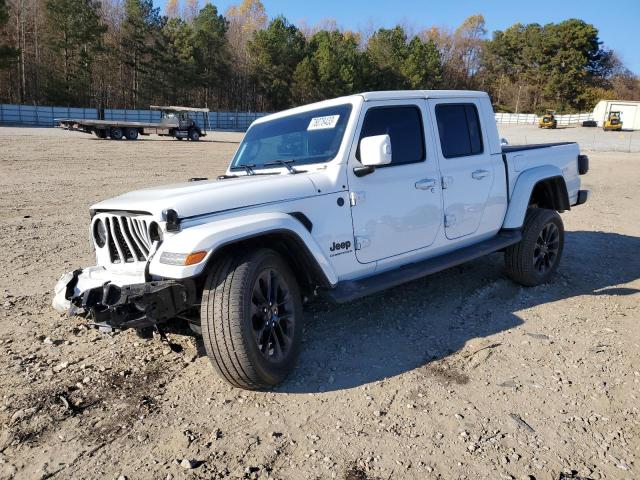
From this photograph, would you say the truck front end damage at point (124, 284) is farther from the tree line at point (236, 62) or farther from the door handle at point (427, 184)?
the tree line at point (236, 62)

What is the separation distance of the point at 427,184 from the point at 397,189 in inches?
15.4

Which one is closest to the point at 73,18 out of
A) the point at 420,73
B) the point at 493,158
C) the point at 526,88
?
the point at 420,73

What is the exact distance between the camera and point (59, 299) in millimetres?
3570

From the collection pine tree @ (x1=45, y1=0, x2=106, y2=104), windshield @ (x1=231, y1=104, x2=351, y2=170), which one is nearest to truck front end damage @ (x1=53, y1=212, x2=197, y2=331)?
windshield @ (x1=231, y1=104, x2=351, y2=170)

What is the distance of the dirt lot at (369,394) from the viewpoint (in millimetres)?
2645

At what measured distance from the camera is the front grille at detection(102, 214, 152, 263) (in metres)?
3.17

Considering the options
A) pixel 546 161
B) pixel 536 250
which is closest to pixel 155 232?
pixel 536 250

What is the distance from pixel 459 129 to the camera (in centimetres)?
481

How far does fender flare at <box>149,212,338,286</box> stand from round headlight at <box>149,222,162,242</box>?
0.39 feet

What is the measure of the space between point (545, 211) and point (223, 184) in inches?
145

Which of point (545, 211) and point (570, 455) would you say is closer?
point (570, 455)

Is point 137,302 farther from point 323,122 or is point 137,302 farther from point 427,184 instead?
point 427,184

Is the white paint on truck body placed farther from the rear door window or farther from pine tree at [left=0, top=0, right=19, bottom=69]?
pine tree at [left=0, top=0, right=19, bottom=69]

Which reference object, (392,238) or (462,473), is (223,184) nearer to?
(392,238)
